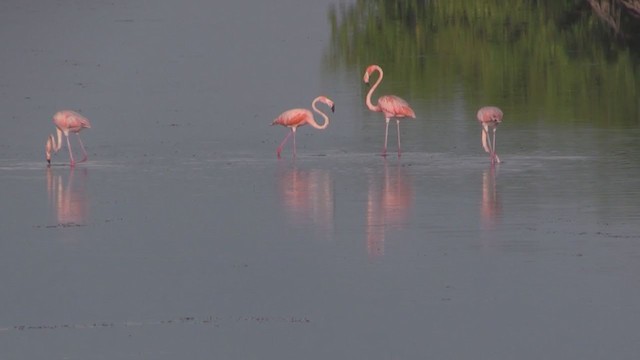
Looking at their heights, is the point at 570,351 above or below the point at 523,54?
below

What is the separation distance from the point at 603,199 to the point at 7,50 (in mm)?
25675

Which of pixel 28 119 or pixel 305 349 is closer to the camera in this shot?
pixel 305 349

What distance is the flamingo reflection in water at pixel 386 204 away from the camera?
639 inches

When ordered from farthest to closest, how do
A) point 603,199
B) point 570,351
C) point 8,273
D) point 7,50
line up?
point 7,50 < point 603,199 < point 8,273 < point 570,351

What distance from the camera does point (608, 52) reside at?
3681 centimetres

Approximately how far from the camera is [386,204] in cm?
1834

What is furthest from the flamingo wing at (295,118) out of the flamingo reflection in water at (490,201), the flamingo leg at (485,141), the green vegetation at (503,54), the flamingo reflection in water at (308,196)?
the green vegetation at (503,54)

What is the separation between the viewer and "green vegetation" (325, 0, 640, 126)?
28859 millimetres

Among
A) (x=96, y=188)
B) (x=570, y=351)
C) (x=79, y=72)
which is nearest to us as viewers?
(x=570, y=351)

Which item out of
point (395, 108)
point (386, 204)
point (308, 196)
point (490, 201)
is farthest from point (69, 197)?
Answer: point (395, 108)

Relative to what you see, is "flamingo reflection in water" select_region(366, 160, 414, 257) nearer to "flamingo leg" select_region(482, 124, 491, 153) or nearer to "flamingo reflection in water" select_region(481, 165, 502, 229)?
"flamingo reflection in water" select_region(481, 165, 502, 229)

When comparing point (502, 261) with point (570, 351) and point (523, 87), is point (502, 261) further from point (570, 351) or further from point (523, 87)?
point (523, 87)

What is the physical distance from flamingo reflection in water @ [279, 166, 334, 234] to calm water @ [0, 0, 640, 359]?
5cm

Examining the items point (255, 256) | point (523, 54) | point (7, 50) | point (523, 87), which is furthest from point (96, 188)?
point (7, 50)
